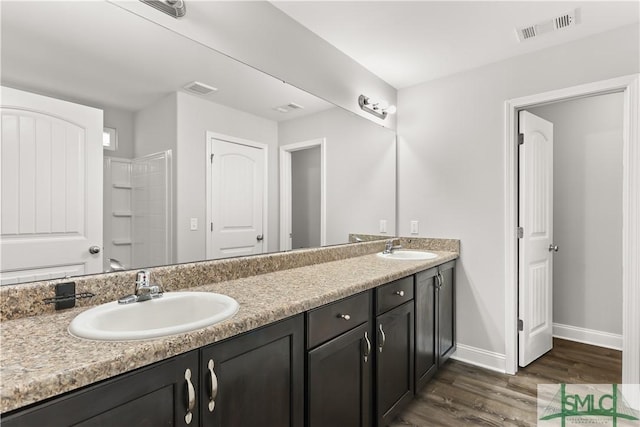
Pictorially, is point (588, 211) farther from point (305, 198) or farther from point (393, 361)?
point (305, 198)

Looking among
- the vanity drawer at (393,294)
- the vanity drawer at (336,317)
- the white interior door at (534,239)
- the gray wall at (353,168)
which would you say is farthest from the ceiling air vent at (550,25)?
the vanity drawer at (336,317)

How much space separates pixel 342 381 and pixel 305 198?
116cm

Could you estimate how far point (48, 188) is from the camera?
1.13 metres

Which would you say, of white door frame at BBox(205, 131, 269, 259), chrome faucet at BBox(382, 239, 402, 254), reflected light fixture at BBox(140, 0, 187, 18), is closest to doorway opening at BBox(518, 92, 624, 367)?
chrome faucet at BBox(382, 239, 402, 254)

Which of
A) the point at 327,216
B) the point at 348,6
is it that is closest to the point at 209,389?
the point at 327,216

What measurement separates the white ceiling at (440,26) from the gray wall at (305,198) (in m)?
0.80

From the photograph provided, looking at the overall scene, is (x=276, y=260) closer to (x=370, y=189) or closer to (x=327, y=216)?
(x=327, y=216)

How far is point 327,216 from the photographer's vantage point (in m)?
2.42

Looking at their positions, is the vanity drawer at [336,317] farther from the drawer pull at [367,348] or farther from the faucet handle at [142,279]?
the faucet handle at [142,279]

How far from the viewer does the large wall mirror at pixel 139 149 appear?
1.09 m

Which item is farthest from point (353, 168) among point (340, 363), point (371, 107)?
point (340, 363)

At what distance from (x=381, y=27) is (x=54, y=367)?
229cm

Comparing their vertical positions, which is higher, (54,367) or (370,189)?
(370,189)

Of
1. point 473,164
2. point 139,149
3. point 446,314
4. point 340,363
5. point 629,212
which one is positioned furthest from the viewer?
point 473,164
